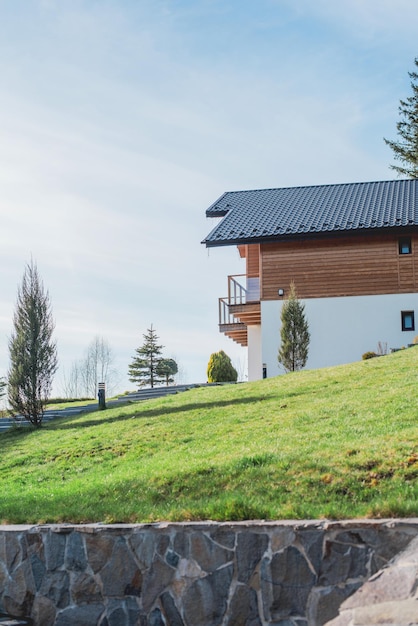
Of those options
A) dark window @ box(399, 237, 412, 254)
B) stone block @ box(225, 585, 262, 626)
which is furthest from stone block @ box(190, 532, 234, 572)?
dark window @ box(399, 237, 412, 254)

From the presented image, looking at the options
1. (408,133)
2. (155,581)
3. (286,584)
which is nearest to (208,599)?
(155,581)

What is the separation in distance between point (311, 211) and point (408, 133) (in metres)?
14.7

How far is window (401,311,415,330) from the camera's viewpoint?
26.1 m

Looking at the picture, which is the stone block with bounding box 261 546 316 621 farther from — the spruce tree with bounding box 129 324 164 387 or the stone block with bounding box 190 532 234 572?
the spruce tree with bounding box 129 324 164 387

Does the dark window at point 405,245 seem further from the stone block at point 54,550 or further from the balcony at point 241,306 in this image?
the stone block at point 54,550

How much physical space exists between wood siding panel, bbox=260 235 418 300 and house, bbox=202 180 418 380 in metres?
0.03

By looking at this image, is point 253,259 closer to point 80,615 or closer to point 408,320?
point 408,320

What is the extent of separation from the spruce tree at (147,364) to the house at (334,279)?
55.4 feet

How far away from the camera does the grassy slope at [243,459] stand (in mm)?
7348

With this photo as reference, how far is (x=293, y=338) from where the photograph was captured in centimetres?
2453

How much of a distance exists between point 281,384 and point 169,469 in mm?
7897

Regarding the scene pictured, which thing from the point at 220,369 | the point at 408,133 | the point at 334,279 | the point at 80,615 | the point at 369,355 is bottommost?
the point at 80,615

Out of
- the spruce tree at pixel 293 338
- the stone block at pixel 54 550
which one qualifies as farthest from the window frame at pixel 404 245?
the stone block at pixel 54 550

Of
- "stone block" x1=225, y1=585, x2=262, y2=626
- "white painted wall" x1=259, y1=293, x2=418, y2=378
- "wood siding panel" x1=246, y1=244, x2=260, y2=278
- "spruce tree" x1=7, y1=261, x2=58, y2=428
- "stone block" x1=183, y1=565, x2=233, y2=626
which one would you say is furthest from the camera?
"wood siding panel" x1=246, y1=244, x2=260, y2=278
